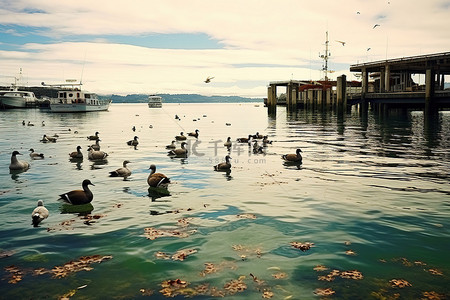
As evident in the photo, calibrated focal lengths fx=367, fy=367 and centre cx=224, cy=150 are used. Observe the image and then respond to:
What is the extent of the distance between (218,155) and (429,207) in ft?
48.5

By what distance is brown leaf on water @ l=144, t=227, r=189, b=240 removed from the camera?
970 cm

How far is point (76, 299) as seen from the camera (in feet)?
21.7

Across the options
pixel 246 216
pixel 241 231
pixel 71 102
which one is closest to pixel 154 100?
pixel 71 102

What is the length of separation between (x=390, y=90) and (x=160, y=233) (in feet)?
243

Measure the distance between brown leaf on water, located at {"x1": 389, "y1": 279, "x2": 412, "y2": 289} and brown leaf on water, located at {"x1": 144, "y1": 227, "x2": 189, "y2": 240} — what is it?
5.02 metres

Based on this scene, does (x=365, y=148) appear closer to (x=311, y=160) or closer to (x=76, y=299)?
(x=311, y=160)

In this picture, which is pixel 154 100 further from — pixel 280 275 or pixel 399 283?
pixel 399 283

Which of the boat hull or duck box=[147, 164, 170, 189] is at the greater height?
the boat hull

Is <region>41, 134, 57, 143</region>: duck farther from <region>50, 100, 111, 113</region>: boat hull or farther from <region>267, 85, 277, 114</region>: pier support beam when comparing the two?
<region>50, 100, 111, 113</region>: boat hull

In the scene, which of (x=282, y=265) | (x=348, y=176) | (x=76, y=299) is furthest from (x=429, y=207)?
(x=76, y=299)

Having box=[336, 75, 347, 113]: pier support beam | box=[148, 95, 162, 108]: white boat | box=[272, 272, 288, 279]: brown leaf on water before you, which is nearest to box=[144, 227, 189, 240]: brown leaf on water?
box=[272, 272, 288, 279]: brown leaf on water

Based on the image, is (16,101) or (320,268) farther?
(16,101)

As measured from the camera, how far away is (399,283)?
7.18 m

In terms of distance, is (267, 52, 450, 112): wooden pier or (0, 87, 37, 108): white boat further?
(0, 87, 37, 108): white boat
